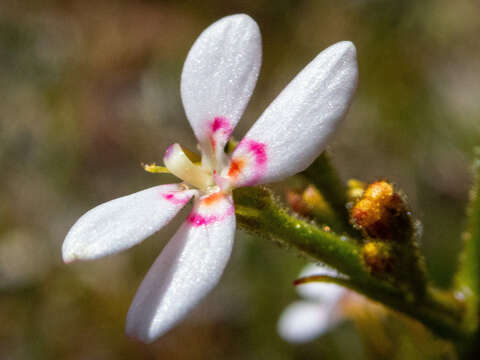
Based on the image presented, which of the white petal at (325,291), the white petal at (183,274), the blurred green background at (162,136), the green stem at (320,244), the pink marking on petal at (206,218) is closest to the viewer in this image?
the white petal at (183,274)

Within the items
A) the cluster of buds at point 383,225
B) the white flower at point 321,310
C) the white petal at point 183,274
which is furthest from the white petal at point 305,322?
the white petal at point 183,274

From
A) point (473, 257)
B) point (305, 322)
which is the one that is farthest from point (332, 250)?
point (305, 322)

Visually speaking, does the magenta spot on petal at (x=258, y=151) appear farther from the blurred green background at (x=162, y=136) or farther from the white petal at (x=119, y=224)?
the blurred green background at (x=162, y=136)

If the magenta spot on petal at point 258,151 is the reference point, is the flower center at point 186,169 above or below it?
below

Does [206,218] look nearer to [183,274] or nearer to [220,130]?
[183,274]

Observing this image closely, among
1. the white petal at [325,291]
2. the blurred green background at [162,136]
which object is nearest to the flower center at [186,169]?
the white petal at [325,291]

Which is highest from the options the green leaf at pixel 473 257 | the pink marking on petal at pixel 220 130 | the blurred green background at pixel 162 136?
the pink marking on petal at pixel 220 130

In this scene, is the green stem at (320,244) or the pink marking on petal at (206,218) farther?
the green stem at (320,244)

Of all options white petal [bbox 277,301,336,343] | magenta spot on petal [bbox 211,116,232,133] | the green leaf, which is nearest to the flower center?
magenta spot on petal [bbox 211,116,232,133]

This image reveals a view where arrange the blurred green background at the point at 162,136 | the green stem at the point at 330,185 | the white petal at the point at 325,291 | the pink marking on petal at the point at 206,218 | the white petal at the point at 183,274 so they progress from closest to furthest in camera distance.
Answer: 1. the white petal at the point at 183,274
2. the pink marking on petal at the point at 206,218
3. the green stem at the point at 330,185
4. the white petal at the point at 325,291
5. the blurred green background at the point at 162,136
